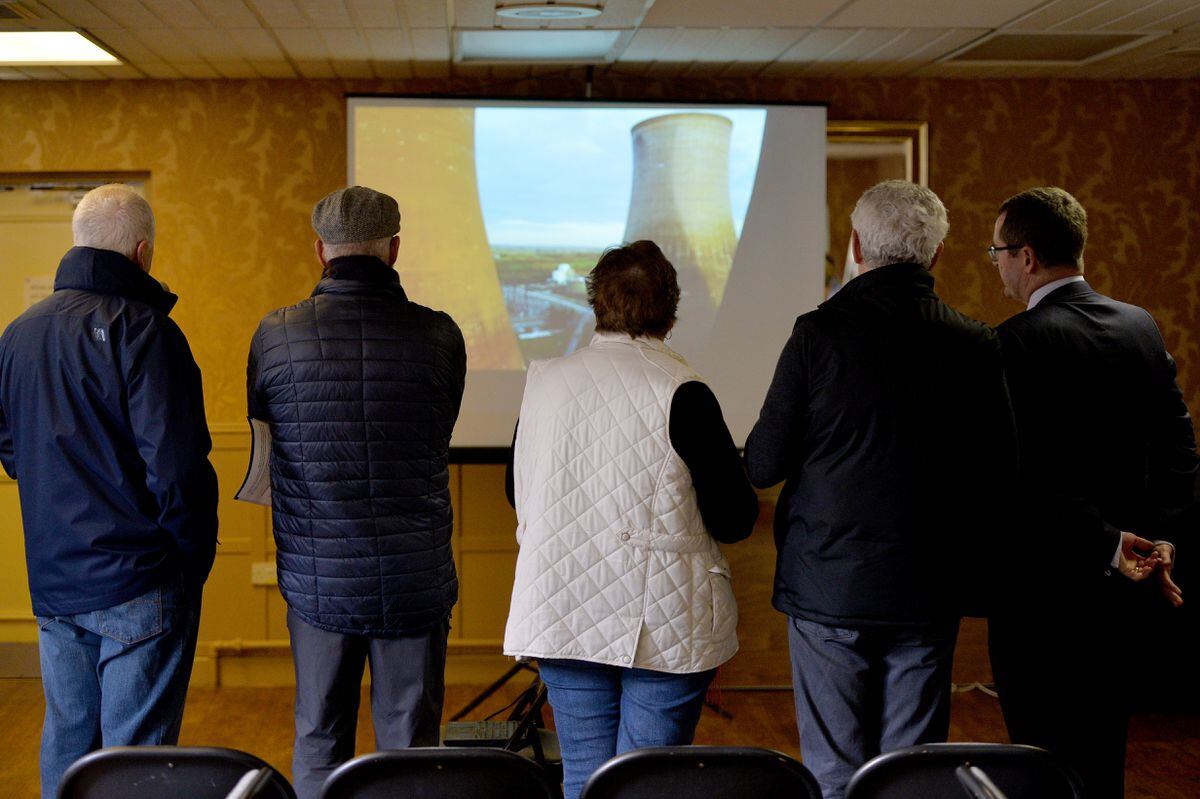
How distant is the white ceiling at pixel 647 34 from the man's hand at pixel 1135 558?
1849mm

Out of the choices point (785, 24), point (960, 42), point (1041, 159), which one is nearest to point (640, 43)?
point (785, 24)

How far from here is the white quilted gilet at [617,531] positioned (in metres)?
1.82

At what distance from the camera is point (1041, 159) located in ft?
14.4

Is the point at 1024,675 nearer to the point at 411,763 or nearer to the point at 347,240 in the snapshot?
the point at 411,763

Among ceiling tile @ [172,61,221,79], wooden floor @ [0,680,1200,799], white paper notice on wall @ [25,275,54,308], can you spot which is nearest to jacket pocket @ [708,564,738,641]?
wooden floor @ [0,680,1200,799]

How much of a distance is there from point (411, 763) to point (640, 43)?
299cm

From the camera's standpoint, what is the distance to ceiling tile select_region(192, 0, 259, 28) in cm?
316

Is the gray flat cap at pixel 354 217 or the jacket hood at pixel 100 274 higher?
the gray flat cap at pixel 354 217

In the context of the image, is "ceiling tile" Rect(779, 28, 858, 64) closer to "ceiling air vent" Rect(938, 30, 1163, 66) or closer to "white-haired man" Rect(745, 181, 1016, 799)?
"ceiling air vent" Rect(938, 30, 1163, 66)

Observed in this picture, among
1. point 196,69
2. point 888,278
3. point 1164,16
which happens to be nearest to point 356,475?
point 888,278

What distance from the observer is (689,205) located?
13.6 feet

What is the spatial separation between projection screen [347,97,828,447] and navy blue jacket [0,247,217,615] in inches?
82.2

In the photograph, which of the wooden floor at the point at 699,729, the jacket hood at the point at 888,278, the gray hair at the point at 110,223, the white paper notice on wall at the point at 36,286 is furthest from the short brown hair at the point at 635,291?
the white paper notice on wall at the point at 36,286

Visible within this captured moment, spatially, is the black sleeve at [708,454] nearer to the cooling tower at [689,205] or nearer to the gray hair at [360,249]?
the gray hair at [360,249]
